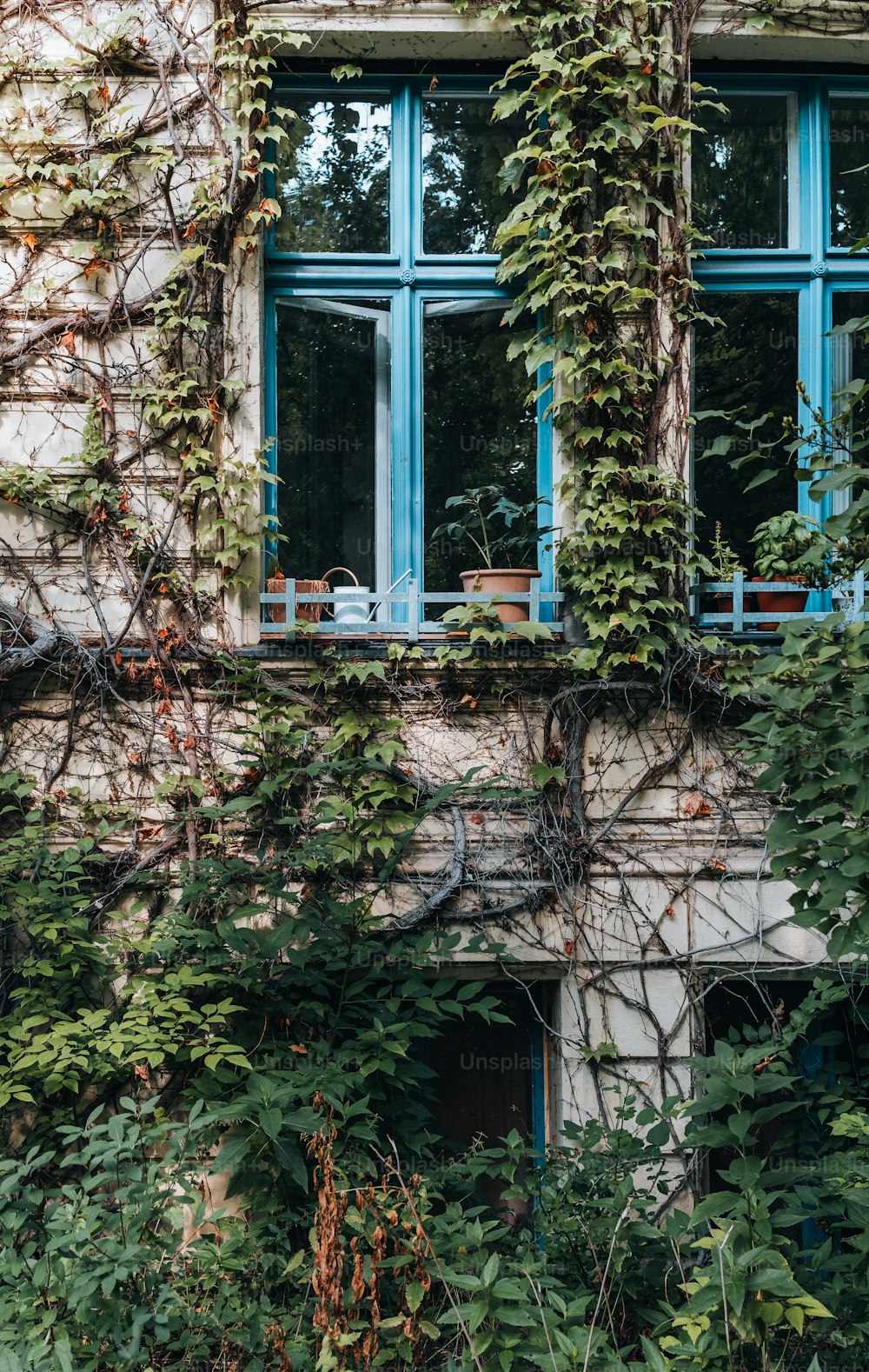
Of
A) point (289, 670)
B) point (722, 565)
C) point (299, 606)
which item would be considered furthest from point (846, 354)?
point (289, 670)

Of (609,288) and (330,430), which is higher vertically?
(609,288)

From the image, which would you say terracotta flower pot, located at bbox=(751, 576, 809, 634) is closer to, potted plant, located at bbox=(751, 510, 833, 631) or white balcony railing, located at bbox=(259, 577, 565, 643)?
potted plant, located at bbox=(751, 510, 833, 631)

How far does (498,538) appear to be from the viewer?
4.42 meters

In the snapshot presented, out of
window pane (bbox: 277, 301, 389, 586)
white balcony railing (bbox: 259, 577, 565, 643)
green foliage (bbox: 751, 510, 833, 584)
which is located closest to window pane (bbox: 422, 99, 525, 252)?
window pane (bbox: 277, 301, 389, 586)

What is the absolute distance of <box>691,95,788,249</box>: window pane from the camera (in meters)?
4.57

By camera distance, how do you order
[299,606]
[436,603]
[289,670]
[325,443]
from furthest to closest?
[325,443] → [436,603] → [299,606] → [289,670]

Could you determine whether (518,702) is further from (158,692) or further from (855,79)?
(855,79)

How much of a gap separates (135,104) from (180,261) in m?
0.73

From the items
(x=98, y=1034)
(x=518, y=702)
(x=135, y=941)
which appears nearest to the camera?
(x=98, y=1034)

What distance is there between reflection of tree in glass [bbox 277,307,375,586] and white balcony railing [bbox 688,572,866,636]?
146cm

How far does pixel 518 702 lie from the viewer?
14.1ft

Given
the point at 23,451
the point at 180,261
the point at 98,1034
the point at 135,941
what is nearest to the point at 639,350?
the point at 180,261

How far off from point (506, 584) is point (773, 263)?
1908 millimetres

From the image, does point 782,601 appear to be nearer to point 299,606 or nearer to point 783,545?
point 783,545
